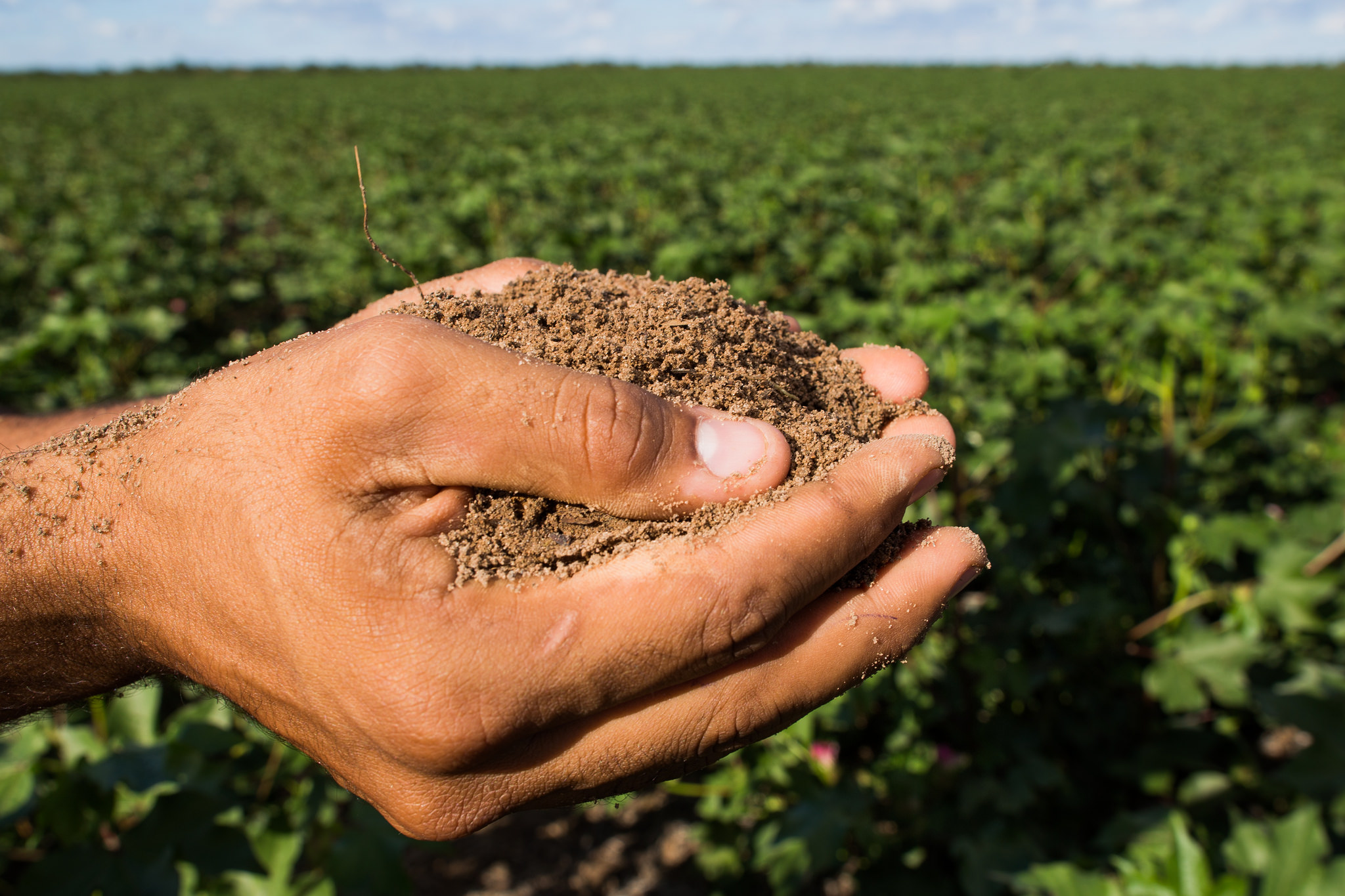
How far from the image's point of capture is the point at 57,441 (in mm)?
1225

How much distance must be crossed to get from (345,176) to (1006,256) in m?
13.6

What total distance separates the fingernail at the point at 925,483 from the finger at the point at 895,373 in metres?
0.38

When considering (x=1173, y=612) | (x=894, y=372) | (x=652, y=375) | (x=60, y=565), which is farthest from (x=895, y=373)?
(x=1173, y=612)

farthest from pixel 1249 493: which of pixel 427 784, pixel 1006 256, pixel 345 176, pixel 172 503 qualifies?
pixel 345 176

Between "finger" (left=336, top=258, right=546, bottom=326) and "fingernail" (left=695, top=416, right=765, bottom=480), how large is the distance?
667mm

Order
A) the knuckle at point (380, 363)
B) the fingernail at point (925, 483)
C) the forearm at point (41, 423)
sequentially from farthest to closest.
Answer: the forearm at point (41, 423) → the fingernail at point (925, 483) → the knuckle at point (380, 363)

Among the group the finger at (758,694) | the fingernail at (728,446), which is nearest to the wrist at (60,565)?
the finger at (758,694)

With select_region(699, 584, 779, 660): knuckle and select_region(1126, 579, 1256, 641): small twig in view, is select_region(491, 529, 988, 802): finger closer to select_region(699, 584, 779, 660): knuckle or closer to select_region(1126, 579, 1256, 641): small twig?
select_region(699, 584, 779, 660): knuckle

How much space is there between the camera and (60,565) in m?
1.12

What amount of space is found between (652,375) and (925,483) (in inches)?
18.6

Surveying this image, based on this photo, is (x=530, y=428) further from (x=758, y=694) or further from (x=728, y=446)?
(x=758, y=694)

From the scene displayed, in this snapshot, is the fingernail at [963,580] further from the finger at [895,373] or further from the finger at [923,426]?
the finger at [895,373]

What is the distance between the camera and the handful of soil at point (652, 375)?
43.1 inches

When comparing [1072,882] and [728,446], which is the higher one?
[728,446]
